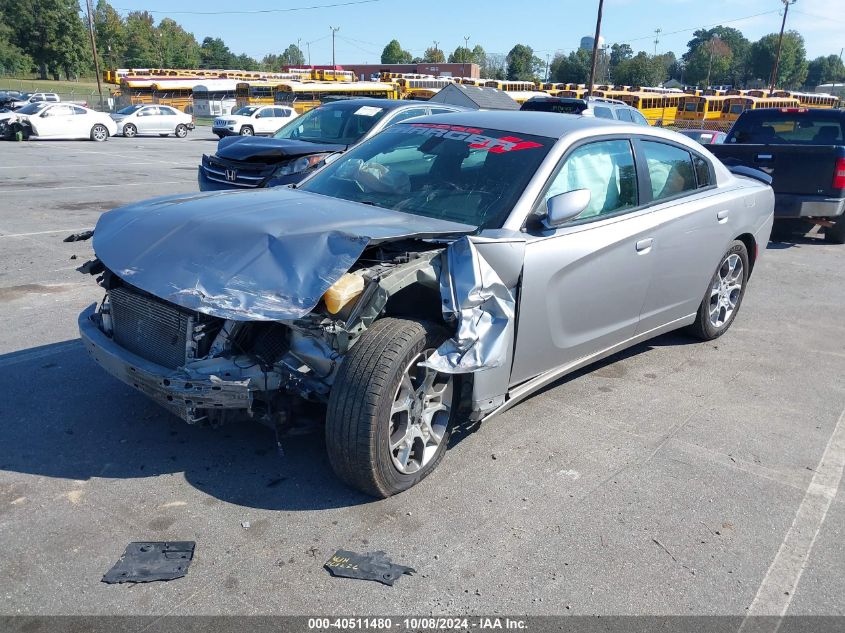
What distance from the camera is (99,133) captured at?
27.2 metres

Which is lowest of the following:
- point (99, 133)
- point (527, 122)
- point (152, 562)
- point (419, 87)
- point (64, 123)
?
point (99, 133)

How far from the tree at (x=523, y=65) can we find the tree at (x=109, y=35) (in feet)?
183

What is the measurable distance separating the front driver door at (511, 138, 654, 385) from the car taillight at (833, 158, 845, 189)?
6014mm

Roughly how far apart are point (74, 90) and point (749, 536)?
87.7m

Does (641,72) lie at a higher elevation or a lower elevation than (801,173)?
higher

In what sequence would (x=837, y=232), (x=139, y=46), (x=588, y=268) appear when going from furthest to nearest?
(x=139, y=46) → (x=837, y=232) → (x=588, y=268)

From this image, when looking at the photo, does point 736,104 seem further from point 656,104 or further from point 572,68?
point 572,68

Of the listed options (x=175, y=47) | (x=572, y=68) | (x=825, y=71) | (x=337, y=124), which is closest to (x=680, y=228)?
(x=337, y=124)

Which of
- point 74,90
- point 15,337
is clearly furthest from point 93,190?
point 74,90

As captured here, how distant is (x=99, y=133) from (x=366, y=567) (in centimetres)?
2842

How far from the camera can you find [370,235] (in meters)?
3.38

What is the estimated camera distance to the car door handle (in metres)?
4.43

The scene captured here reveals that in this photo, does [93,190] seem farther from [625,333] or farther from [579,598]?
[579,598]

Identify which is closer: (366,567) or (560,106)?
(366,567)
